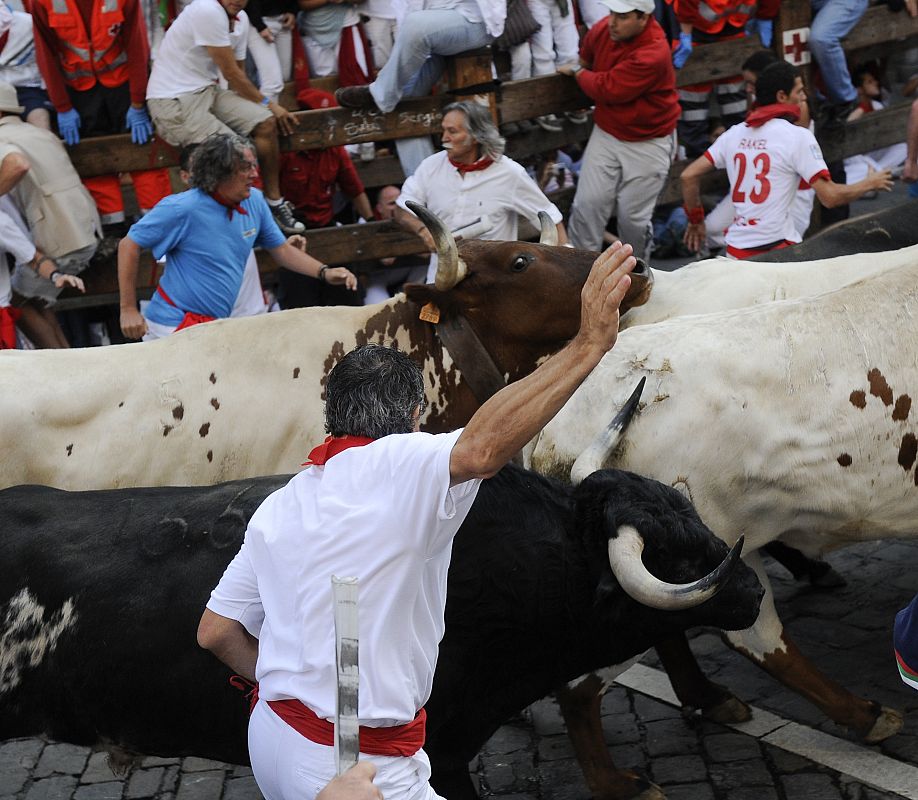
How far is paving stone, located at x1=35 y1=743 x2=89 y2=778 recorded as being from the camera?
4938 millimetres

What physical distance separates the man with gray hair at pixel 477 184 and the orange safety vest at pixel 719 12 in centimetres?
373

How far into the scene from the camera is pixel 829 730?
473 cm

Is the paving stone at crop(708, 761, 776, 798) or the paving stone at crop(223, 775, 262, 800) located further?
the paving stone at crop(223, 775, 262, 800)

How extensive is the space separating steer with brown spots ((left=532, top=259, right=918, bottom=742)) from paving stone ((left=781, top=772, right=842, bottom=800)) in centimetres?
29

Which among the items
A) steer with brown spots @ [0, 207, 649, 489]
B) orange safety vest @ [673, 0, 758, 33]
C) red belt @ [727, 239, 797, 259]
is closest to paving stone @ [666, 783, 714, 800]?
steer with brown spots @ [0, 207, 649, 489]

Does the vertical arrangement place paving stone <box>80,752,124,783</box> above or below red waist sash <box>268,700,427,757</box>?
below

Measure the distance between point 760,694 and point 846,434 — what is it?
132 centimetres

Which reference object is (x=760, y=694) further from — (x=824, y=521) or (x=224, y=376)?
(x=224, y=376)

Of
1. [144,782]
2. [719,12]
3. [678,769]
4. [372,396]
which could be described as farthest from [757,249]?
[372,396]

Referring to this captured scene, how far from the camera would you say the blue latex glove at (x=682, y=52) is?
9.88 metres

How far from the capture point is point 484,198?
7047 mm

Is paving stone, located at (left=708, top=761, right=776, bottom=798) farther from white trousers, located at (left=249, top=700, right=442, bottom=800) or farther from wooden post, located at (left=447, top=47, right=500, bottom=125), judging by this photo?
wooden post, located at (left=447, top=47, right=500, bottom=125)

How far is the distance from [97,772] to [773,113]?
17.4ft

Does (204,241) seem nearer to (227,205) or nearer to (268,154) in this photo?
(227,205)
